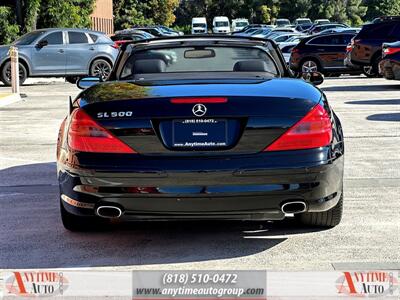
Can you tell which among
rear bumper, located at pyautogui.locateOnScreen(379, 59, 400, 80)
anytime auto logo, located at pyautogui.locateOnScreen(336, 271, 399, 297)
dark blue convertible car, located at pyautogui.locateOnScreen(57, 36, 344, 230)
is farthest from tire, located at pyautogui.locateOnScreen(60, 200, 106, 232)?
rear bumper, located at pyautogui.locateOnScreen(379, 59, 400, 80)

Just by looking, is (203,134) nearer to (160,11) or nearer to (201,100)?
(201,100)

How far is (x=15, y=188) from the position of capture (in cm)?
819

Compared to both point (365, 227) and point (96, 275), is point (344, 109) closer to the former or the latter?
point (365, 227)

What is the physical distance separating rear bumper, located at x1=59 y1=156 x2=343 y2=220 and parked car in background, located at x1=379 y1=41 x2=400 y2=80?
12.5 m

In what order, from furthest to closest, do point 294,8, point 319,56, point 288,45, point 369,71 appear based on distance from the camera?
point 294,8, point 288,45, point 319,56, point 369,71

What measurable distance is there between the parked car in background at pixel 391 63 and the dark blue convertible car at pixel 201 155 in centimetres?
1234

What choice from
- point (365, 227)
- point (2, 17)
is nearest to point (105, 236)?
point (365, 227)

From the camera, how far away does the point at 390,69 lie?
1761 centimetres

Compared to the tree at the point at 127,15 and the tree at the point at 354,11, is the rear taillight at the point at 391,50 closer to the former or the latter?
the tree at the point at 127,15

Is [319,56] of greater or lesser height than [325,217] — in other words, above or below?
below

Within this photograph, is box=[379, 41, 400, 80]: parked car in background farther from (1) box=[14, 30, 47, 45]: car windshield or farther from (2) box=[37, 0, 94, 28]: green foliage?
(2) box=[37, 0, 94, 28]: green foliage

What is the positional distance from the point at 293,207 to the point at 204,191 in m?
0.64

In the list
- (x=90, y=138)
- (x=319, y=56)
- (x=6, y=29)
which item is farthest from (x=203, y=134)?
(x=6, y=29)

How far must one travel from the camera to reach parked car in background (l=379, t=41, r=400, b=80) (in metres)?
17.4
